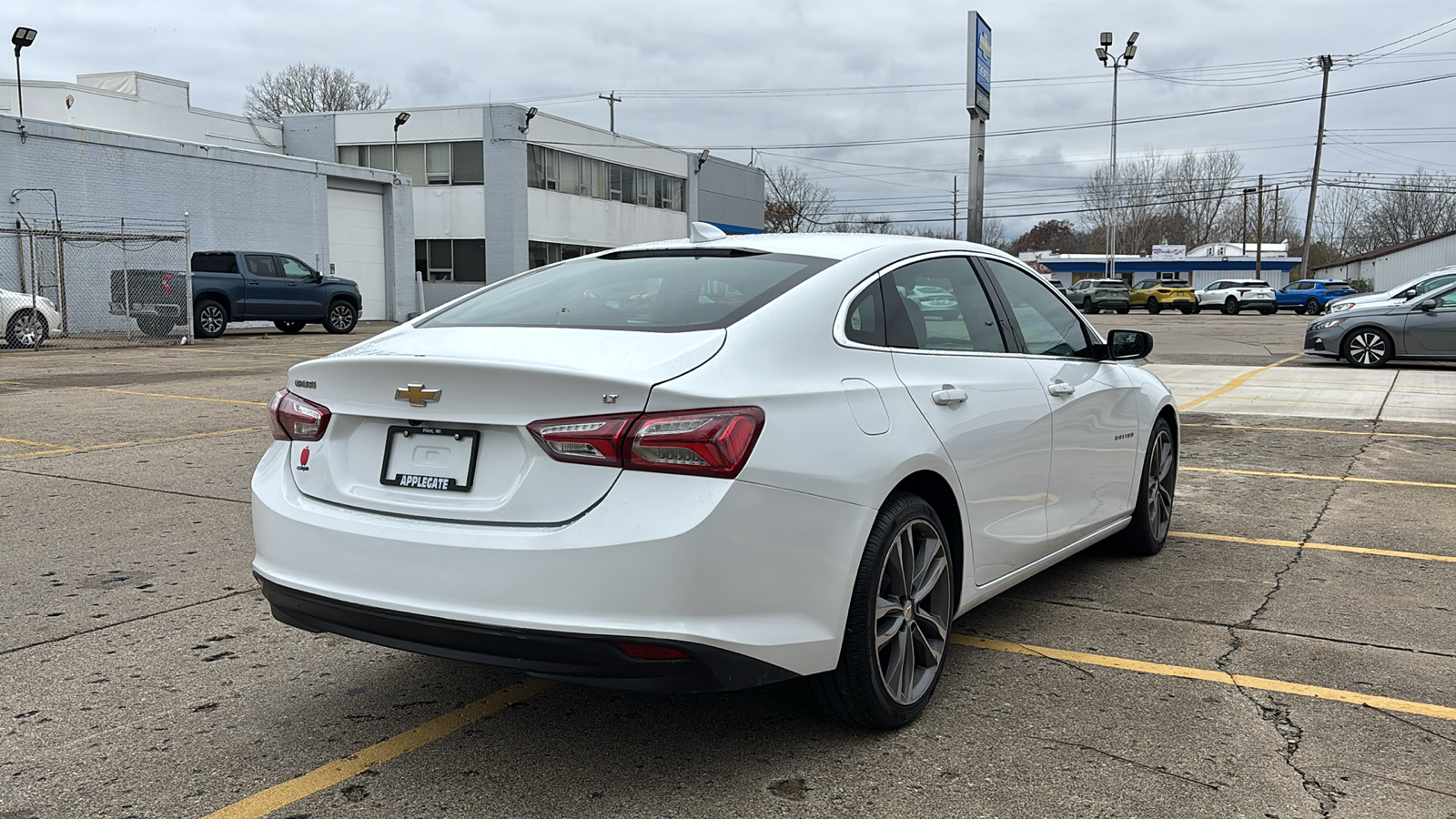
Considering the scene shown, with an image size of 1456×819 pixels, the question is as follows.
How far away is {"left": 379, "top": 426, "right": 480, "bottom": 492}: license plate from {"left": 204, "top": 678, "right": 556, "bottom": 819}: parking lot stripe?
81 cm

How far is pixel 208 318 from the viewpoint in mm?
25031

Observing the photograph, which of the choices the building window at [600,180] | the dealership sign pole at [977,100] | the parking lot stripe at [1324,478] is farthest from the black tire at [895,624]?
the building window at [600,180]

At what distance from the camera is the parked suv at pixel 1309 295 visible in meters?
49.3

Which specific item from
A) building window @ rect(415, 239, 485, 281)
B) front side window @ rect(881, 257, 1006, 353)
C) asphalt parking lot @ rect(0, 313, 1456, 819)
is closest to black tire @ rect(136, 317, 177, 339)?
asphalt parking lot @ rect(0, 313, 1456, 819)

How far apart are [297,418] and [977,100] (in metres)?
15.5

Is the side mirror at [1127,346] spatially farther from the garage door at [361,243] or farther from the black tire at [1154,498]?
the garage door at [361,243]

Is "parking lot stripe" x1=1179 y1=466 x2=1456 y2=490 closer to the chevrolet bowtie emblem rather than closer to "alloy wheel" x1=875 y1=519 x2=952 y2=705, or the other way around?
"alloy wheel" x1=875 y1=519 x2=952 y2=705

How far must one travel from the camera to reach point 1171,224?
105500 mm

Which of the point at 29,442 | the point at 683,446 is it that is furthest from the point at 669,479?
the point at 29,442

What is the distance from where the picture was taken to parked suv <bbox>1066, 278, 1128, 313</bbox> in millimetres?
52406

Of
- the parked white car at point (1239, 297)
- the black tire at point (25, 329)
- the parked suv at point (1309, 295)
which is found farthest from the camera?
the parked white car at point (1239, 297)

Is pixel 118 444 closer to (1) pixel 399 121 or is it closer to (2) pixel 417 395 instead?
(2) pixel 417 395

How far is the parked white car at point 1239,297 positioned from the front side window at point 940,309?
50657mm

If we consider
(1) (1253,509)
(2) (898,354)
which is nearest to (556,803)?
(2) (898,354)
